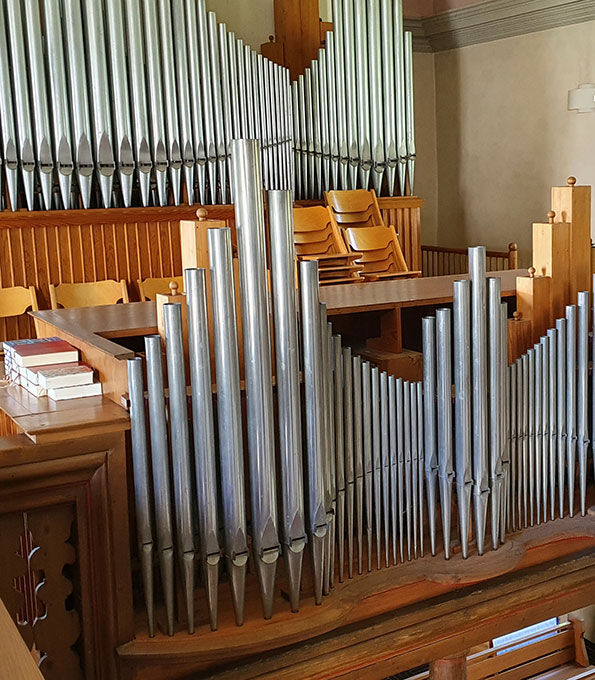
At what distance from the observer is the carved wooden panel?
2.94 m

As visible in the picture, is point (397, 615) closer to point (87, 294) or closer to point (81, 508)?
point (81, 508)

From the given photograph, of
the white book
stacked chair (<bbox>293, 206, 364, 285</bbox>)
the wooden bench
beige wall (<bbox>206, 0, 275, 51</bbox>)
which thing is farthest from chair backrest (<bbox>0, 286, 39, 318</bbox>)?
the wooden bench

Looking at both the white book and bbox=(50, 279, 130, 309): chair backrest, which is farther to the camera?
bbox=(50, 279, 130, 309): chair backrest

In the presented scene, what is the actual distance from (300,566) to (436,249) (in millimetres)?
7147

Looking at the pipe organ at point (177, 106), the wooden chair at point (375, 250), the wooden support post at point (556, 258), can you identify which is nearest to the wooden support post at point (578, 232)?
the wooden support post at point (556, 258)

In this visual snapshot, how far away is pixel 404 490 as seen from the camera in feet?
12.3

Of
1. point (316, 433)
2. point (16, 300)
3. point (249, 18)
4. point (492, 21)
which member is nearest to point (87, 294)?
point (16, 300)

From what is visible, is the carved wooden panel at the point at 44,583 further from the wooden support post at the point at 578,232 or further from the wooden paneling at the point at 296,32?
the wooden paneling at the point at 296,32

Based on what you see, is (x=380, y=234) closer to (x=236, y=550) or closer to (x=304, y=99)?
(x=304, y=99)

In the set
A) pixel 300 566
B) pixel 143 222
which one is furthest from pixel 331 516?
pixel 143 222

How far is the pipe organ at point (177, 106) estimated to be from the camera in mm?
6910

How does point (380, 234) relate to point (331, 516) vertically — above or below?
above

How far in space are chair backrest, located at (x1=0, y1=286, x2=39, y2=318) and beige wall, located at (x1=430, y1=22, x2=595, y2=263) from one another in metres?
5.02

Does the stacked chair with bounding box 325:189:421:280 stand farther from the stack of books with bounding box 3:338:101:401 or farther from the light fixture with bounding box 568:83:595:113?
the stack of books with bounding box 3:338:101:401
